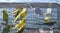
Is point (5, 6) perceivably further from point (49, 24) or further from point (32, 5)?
point (49, 24)

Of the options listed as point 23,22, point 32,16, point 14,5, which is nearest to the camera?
point 23,22

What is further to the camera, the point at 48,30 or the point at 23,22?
the point at 48,30

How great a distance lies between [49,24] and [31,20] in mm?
337

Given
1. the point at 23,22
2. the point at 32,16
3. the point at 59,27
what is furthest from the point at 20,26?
the point at 32,16

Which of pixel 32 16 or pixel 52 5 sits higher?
pixel 52 5

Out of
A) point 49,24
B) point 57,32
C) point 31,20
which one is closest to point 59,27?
point 57,32

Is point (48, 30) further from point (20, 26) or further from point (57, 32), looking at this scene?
point (20, 26)

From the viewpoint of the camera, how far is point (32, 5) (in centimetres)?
116

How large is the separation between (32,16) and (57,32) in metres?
0.62

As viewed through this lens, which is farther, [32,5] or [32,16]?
[32,16]

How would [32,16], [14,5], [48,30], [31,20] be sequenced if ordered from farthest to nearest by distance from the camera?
[32,16], [31,20], [48,30], [14,5]

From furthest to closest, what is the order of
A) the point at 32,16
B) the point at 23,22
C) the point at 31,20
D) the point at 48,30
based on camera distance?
the point at 32,16, the point at 31,20, the point at 48,30, the point at 23,22

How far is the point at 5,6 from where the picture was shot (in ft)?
3.69

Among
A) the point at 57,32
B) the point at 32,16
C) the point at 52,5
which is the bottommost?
the point at 57,32
